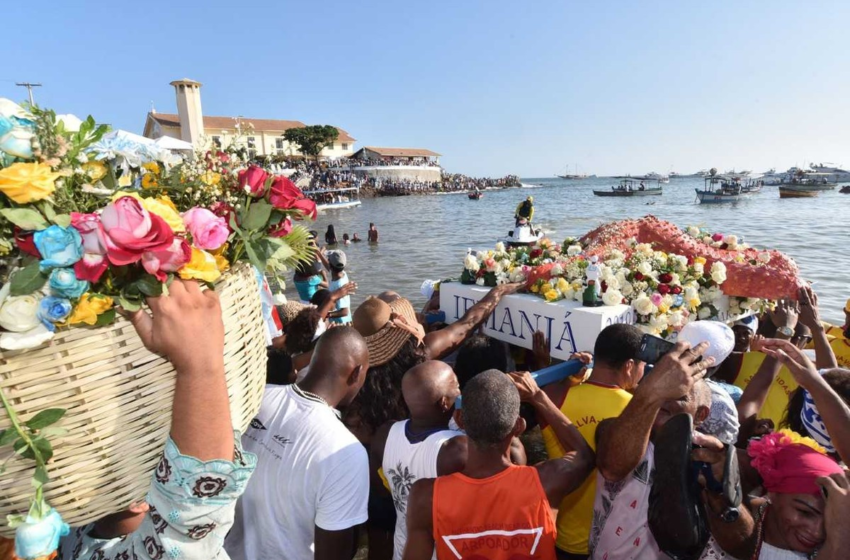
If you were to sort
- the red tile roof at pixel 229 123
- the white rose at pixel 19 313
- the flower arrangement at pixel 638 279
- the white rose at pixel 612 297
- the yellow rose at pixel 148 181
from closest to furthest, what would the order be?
the white rose at pixel 19 313 < the yellow rose at pixel 148 181 < the white rose at pixel 612 297 < the flower arrangement at pixel 638 279 < the red tile roof at pixel 229 123

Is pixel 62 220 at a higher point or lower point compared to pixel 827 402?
higher

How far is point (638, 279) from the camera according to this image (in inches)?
174

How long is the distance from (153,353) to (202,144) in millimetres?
780

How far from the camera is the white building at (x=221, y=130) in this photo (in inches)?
66.9

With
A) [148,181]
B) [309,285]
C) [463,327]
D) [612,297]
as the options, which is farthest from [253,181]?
[309,285]

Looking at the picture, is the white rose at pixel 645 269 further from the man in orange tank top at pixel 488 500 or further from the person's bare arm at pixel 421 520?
the person's bare arm at pixel 421 520

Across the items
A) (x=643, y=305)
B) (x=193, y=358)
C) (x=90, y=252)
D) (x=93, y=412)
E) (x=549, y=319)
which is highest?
(x=90, y=252)

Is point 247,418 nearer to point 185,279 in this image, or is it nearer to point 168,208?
point 185,279

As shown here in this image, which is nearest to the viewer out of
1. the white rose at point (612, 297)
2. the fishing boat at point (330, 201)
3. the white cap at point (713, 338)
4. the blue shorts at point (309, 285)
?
the white cap at point (713, 338)

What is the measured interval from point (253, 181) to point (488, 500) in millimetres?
1581

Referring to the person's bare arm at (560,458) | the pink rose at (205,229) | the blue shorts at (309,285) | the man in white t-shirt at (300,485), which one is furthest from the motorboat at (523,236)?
the pink rose at (205,229)

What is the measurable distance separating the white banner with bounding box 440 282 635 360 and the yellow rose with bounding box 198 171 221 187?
3.21 metres

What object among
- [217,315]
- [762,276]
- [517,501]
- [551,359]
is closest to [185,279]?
[217,315]

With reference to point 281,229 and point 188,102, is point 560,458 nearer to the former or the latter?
point 281,229
